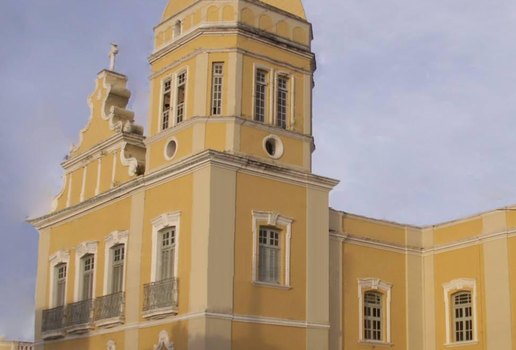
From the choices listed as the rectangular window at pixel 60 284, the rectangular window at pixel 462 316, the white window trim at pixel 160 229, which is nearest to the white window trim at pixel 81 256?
the rectangular window at pixel 60 284

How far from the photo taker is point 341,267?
2845cm

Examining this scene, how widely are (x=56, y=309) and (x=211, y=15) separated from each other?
34.2 ft

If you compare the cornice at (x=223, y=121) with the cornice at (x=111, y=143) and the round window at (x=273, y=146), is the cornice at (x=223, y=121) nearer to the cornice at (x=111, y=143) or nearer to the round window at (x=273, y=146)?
the round window at (x=273, y=146)

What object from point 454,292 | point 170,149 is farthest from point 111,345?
point 454,292

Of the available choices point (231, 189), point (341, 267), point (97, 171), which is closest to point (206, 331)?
point (231, 189)

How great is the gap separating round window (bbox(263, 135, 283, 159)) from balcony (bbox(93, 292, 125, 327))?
575 centimetres

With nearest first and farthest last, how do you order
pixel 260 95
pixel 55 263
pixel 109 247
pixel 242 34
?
pixel 242 34, pixel 260 95, pixel 109 247, pixel 55 263

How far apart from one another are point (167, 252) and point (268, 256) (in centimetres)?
275

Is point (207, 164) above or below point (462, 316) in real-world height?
above

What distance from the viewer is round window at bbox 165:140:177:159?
87.5ft

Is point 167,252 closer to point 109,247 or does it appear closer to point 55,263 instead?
point 109,247

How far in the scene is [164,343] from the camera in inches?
982

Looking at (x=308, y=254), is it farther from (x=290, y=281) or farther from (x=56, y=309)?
(x=56, y=309)

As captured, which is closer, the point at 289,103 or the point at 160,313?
the point at 160,313
